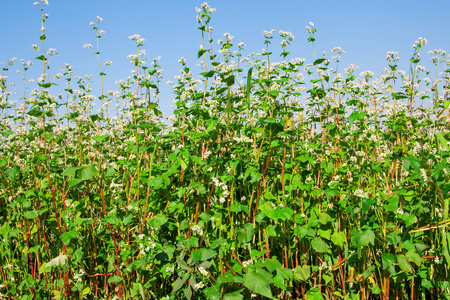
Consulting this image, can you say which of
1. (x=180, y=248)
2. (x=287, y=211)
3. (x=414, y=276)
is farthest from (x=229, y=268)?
(x=414, y=276)

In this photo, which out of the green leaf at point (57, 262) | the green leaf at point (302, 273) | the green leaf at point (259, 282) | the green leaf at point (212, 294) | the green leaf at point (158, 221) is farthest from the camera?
the green leaf at point (57, 262)

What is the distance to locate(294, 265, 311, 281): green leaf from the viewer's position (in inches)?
103

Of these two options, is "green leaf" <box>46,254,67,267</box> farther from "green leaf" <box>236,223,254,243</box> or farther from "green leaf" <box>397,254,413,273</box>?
"green leaf" <box>397,254,413,273</box>

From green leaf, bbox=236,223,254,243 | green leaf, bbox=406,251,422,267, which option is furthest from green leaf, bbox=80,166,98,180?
green leaf, bbox=406,251,422,267

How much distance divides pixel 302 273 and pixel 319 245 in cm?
25

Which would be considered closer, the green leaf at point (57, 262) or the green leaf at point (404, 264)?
the green leaf at point (404, 264)

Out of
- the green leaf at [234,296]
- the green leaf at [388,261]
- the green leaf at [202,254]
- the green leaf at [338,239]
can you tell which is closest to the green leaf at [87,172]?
the green leaf at [202,254]

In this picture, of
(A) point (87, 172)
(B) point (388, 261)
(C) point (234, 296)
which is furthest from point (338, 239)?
(A) point (87, 172)

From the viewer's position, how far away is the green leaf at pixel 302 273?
2621 millimetres

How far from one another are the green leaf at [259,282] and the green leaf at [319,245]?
21.3 inches

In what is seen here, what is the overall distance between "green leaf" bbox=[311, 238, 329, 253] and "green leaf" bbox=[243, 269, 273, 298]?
54 centimetres

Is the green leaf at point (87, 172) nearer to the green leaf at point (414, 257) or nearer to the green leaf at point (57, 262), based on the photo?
the green leaf at point (57, 262)

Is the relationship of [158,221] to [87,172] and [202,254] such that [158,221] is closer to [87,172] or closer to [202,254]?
[202,254]

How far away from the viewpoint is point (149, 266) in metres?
2.90
